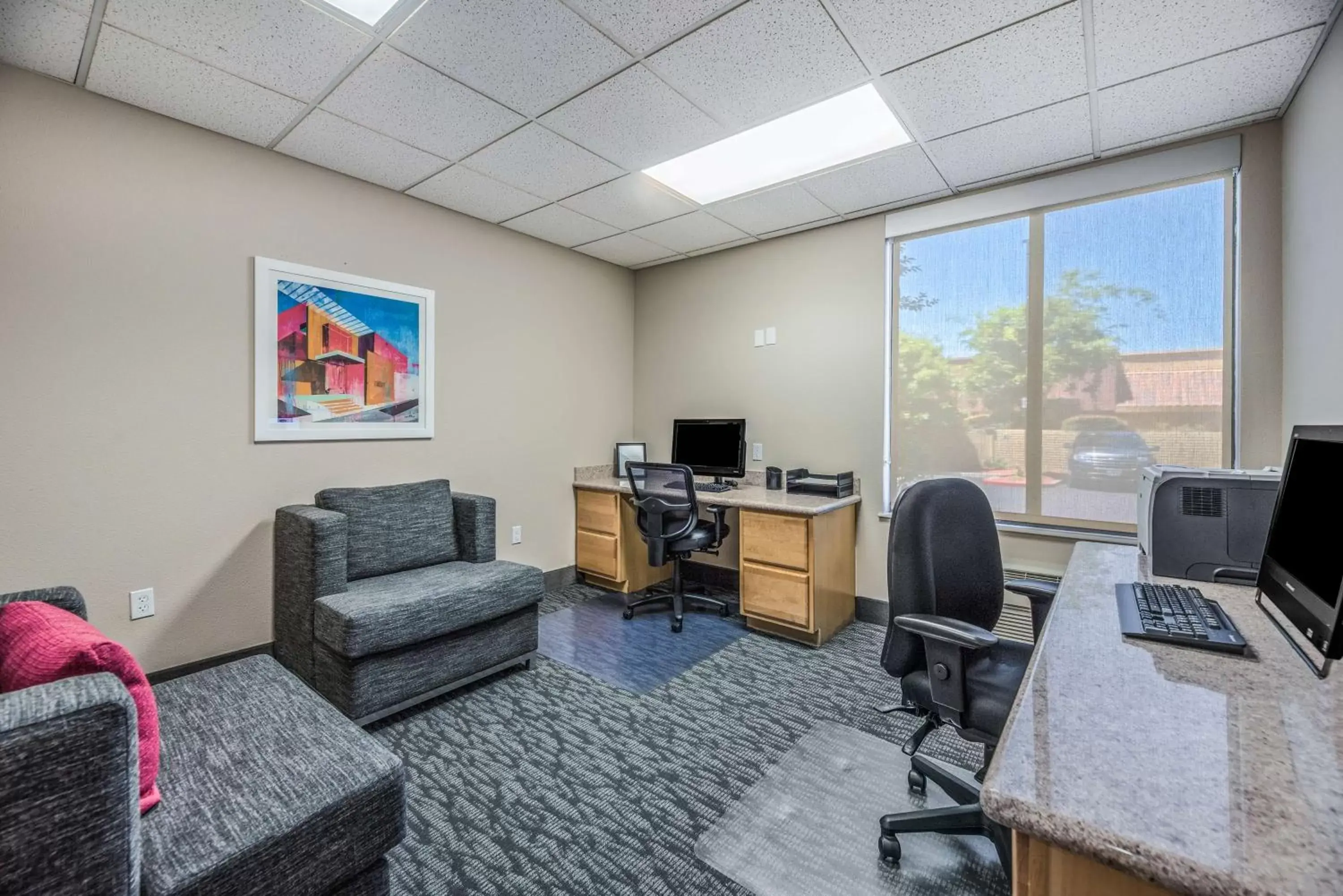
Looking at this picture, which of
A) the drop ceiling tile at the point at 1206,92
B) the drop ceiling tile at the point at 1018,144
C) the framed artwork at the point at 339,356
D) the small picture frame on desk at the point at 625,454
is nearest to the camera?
the drop ceiling tile at the point at 1206,92

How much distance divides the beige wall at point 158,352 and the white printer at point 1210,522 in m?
3.37

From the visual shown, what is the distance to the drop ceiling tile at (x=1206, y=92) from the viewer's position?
1.95 meters

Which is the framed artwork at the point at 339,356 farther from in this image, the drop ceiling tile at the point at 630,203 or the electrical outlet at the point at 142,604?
the drop ceiling tile at the point at 630,203

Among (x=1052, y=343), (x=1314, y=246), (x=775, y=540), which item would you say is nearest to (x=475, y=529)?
(x=775, y=540)

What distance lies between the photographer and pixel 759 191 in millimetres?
3055

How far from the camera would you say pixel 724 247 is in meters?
4.04

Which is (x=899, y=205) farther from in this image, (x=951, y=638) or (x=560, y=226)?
(x=951, y=638)

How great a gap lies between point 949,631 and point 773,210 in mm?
2696

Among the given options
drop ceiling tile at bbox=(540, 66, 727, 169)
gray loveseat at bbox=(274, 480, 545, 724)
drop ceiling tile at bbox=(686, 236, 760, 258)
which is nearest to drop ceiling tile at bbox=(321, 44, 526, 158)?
drop ceiling tile at bbox=(540, 66, 727, 169)

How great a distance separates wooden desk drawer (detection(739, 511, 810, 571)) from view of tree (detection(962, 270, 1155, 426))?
126 cm

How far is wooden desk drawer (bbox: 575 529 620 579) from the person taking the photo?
154 inches

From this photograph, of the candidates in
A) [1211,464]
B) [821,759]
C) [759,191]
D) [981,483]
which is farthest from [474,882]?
[1211,464]

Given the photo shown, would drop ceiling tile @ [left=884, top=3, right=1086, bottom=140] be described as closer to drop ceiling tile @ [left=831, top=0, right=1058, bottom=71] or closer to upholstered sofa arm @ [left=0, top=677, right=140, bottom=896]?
drop ceiling tile @ [left=831, top=0, right=1058, bottom=71]

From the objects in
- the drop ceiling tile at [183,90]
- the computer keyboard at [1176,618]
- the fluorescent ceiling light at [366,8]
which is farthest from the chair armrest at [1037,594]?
the drop ceiling tile at [183,90]
